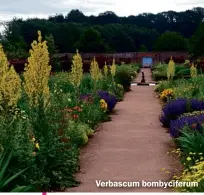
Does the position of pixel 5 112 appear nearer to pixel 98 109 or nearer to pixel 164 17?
pixel 98 109

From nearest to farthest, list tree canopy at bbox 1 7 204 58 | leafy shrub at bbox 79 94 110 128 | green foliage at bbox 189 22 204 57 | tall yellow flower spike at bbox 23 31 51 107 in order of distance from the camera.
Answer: tall yellow flower spike at bbox 23 31 51 107 → leafy shrub at bbox 79 94 110 128 → green foliage at bbox 189 22 204 57 → tree canopy at bbox 1 7 204 58

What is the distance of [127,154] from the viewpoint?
356 inches

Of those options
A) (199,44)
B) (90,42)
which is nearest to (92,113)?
(199,44)

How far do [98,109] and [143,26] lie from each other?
10509cm

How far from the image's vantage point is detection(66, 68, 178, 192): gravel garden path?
7.30 metres

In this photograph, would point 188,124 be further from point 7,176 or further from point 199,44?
point 199,44

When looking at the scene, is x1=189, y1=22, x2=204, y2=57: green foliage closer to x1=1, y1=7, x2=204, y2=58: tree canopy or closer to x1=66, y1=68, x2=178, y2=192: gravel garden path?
x1=1, y1=7, x2=204, y2=58: tree canopy

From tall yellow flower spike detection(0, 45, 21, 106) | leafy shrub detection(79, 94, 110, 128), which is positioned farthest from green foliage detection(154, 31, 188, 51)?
tall yellow flower spike detection(0, 45, 21, 106)

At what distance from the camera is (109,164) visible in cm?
821

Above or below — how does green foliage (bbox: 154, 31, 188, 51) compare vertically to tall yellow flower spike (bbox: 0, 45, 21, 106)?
below

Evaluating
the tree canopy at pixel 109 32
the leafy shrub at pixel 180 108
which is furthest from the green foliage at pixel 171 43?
the leafy shrub at pixel 180 108

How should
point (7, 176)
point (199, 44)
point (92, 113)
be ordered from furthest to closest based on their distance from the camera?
point (199, 44) < point (92, 113) < point (7, 176)

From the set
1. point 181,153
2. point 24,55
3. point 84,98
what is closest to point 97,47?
point 24,55

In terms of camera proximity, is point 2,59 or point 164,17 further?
point 164,17
